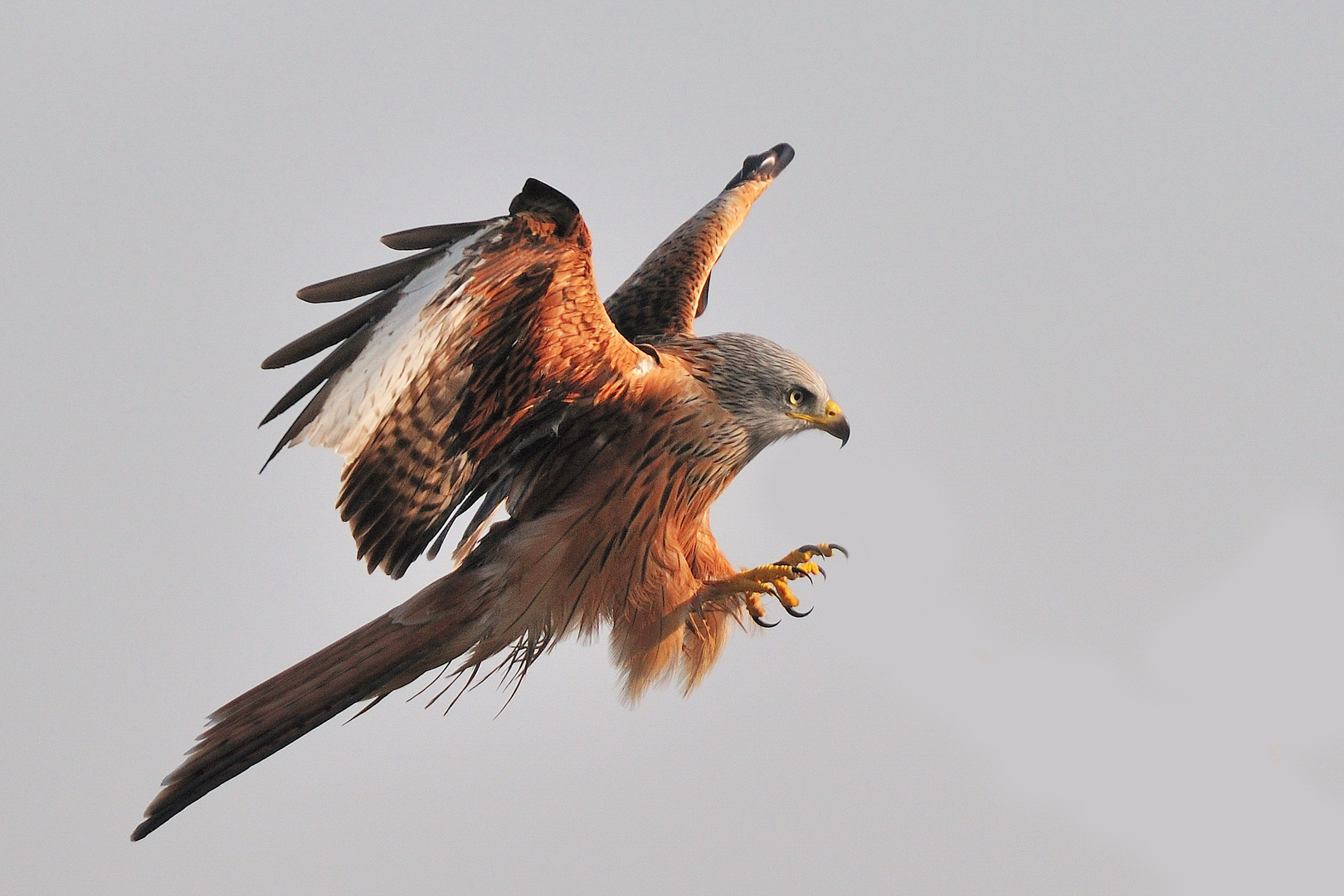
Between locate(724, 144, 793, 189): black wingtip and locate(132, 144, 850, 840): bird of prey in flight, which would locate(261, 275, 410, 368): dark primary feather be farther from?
locate(724, 144, 793, 189): black wingtip

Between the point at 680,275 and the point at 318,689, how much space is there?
8.47ft

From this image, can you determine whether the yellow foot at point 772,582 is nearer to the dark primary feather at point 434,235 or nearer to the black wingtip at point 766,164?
the dark primary feather at point 434,235

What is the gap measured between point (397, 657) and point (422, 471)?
2.42 ft

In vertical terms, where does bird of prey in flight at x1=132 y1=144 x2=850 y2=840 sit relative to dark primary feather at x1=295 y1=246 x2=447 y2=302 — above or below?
below

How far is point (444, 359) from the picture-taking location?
418cm

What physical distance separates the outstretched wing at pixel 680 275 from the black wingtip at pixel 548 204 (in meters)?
1.55

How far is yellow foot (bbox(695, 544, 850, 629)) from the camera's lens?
16.0 ft

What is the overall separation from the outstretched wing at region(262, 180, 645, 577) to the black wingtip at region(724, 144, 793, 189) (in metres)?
2.79

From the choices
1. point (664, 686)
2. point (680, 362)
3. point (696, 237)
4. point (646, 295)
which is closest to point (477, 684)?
point (664, 686)

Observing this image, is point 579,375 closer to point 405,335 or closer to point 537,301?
point 537,301

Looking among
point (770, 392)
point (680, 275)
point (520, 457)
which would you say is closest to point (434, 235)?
point (520, 457)

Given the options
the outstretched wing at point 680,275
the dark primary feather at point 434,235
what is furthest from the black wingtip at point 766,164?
the dark primary feather at point 434,235

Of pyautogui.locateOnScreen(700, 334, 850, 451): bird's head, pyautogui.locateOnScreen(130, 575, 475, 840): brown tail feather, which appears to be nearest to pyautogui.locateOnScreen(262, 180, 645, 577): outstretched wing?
pyautogui.locateOnScreen(130, 575, 475, 840): brown tail feather

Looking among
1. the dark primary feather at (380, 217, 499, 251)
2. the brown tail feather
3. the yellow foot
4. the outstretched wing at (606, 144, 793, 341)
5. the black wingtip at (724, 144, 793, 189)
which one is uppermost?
the black wingtip at (724, 144, 793, 189)
